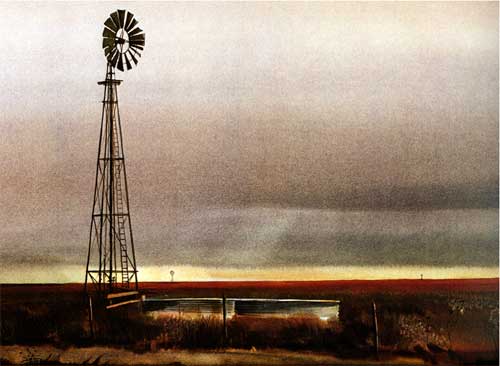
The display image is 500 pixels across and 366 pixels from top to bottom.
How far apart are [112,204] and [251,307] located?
129cm

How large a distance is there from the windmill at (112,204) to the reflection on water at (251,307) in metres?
0.36

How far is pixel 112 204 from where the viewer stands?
5.43 m

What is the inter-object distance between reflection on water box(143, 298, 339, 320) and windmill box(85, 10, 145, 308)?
36cm

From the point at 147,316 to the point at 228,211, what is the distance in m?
0.98

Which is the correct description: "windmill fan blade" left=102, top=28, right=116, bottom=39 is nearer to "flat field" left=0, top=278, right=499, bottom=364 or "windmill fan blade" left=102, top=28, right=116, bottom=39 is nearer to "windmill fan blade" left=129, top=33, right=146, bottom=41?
"windmill fan blade" left=129, top=33, right=146, bottom=41

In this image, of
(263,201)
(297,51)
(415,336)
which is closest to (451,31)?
(297,51)

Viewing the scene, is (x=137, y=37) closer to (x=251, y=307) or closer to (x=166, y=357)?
(x=251, y=307)

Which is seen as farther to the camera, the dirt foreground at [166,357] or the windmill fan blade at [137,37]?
the windmill fan blade at [137,37]

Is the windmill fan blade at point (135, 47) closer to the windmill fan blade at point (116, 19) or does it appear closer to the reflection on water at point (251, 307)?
the windmill fan blade at point (116, 19)

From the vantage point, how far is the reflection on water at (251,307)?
528 centimetres

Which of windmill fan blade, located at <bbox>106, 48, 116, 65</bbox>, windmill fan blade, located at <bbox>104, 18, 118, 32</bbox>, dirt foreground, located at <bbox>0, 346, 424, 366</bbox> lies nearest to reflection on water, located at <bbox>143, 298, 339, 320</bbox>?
dirt foreground, located at <bbox>0, 346, 424, 366</bbox>

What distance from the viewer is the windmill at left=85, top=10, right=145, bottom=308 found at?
17.7 feet

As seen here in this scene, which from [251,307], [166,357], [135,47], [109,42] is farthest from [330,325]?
[109,42]

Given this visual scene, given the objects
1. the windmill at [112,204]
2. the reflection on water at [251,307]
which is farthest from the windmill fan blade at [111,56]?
the reflection on water at [251,307]
